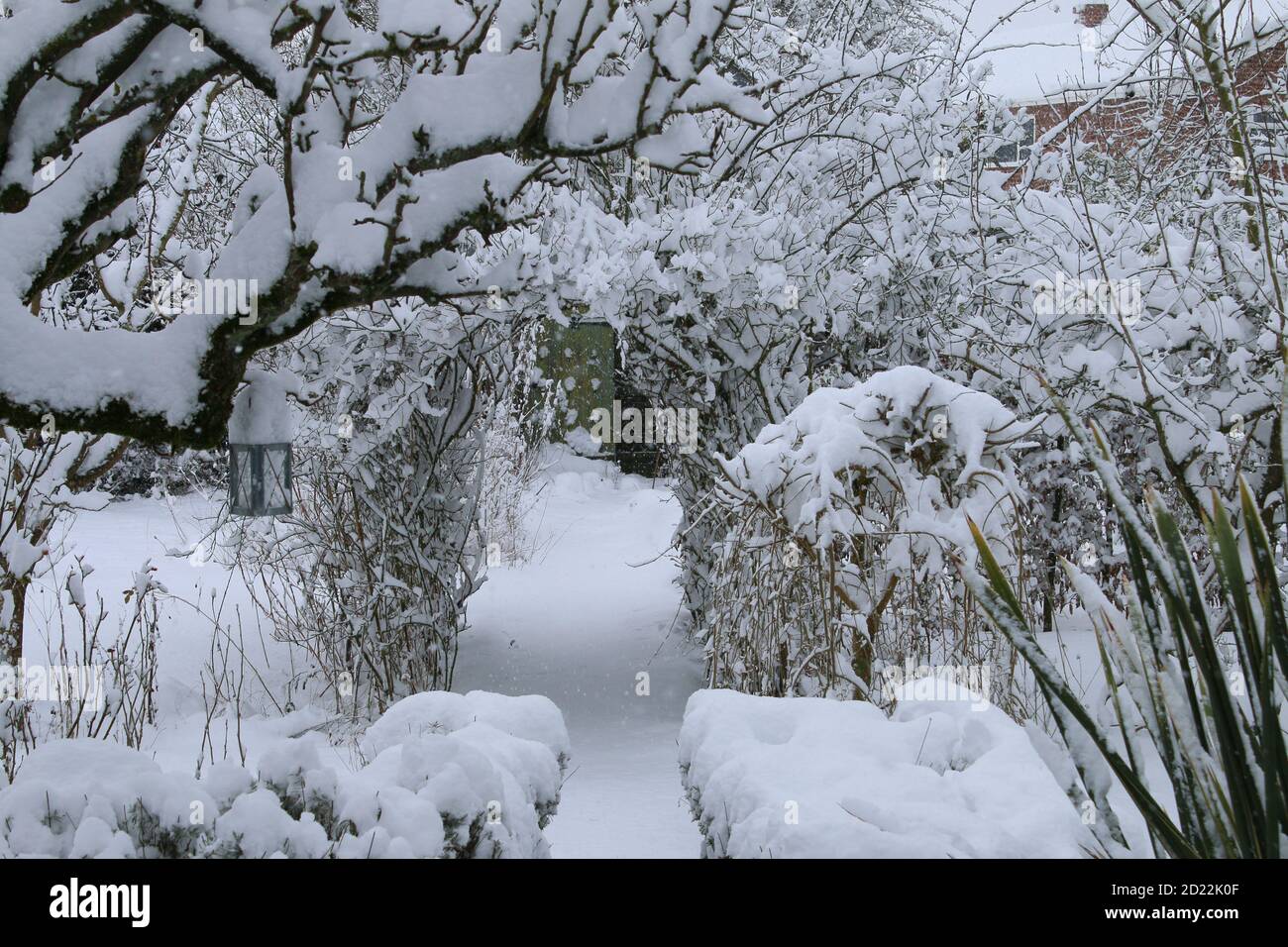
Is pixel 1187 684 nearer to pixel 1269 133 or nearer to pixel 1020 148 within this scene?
pixel 1269 133

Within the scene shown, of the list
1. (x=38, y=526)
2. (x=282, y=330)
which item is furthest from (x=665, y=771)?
(x=282, y=330)

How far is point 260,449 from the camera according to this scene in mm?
3176

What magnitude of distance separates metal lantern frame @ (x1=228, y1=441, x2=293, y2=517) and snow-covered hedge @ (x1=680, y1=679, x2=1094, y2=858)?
1.37 m

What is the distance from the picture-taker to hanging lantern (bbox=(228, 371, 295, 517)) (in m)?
3.01

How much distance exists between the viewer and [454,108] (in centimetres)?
240

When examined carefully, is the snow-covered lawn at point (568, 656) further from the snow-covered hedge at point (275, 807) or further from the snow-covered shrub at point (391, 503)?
the snow-covered hedge at point (275, 807)

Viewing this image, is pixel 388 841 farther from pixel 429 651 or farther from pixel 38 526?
pixel 429 651

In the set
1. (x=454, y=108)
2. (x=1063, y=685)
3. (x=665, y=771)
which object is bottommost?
(x=665, y=771)

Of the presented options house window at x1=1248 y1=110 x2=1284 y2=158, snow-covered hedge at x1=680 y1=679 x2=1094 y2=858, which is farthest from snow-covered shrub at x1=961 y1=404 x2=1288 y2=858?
house window at x1=1248 y1=110 x2=1284 y2=158

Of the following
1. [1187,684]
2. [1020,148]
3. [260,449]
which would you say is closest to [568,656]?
[1020,148]

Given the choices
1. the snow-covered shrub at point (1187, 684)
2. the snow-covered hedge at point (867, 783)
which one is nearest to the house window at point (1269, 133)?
the snow-covered hedge at point (867, 783)

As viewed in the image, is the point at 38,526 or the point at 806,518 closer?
the point at 806,518

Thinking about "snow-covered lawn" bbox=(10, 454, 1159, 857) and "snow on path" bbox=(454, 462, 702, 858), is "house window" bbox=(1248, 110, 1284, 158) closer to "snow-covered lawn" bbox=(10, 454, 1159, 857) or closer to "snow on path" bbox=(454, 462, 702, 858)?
"snow-covered lawn" bbox=(10, 454, 1159, 857)
